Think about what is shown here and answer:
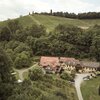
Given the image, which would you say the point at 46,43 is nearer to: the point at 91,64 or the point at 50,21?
the point at 91,64

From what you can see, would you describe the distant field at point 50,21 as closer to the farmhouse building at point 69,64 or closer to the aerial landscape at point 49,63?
the aerial landscape at point 49,63

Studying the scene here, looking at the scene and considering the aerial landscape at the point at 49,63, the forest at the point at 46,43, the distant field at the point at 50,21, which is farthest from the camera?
the distant field at the point at 50,21

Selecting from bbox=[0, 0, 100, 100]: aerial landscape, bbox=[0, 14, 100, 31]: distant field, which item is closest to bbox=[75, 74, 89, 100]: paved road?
bbox=[0, 0, 100, 100]: aerial landscape

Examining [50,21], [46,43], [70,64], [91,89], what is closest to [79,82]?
[91,89]

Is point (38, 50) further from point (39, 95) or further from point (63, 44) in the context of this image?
point (39, 95)

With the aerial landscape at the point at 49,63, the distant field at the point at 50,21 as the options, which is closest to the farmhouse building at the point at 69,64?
the aerial landscape at the point at 49,63

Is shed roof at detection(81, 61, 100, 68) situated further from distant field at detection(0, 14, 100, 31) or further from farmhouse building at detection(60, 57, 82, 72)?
distant field at detection(0, 14, 100, 31)

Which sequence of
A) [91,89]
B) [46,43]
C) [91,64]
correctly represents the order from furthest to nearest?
1. [46,43]
2. [91,64]
3. [91,89]

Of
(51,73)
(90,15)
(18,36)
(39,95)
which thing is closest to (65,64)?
(51,73)
